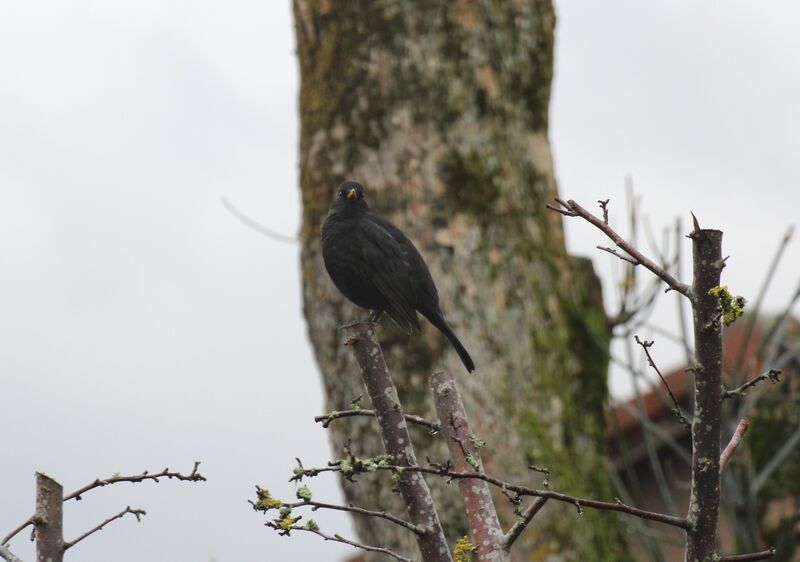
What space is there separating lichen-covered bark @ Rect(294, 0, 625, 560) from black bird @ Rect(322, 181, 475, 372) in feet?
3.99

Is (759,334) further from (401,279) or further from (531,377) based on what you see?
(401,279)

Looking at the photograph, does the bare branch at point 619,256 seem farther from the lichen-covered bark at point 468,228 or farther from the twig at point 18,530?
the lichen-covered bark at point 468,228

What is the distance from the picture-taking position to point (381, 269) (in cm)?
396

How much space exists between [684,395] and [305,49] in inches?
130

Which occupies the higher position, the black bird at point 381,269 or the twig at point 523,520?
the black bird at point 381,269

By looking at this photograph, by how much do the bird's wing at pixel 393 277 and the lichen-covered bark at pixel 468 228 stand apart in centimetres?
130

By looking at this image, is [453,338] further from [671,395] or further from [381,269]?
[671,395]

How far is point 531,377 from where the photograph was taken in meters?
5.36

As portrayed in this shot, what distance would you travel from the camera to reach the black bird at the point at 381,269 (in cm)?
396

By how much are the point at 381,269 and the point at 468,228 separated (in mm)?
1548

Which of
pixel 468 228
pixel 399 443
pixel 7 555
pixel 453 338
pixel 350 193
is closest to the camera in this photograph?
pixel 7 555

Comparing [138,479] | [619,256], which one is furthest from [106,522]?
[619,256]

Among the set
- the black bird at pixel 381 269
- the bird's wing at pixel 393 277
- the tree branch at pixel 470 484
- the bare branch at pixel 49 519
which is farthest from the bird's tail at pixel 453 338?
the bare branch at pixel 49 519

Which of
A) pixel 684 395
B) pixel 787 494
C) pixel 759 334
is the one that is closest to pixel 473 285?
pixel 684 395
